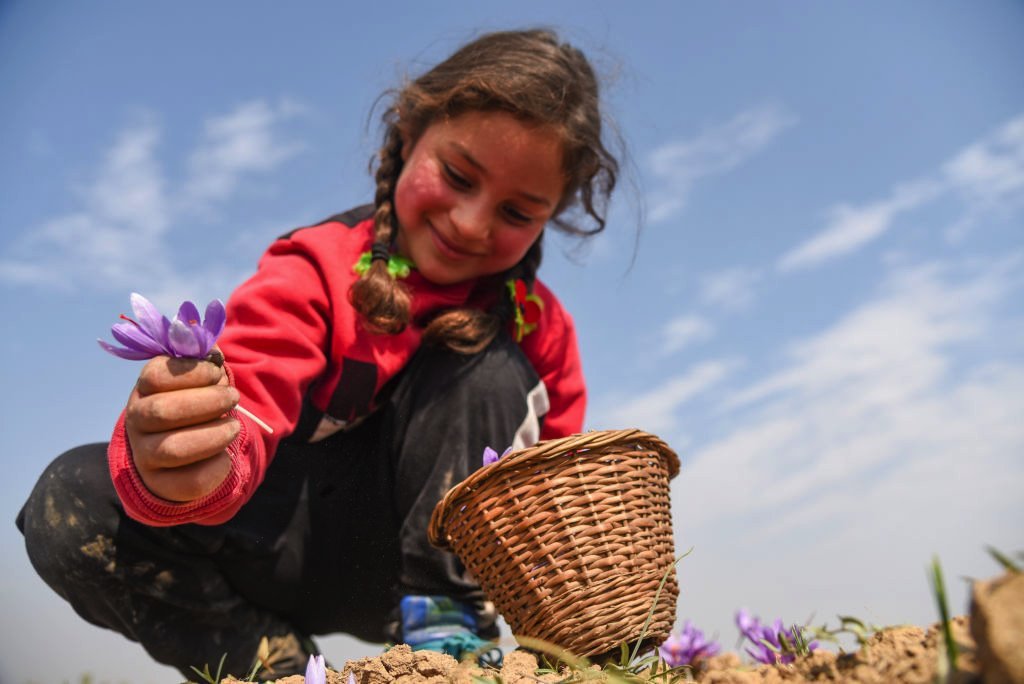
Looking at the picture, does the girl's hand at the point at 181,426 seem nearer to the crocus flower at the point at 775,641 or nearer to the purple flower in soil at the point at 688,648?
the crocus flower at the point at 775,641

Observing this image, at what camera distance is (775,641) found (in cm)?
207

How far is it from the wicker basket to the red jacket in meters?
0.56

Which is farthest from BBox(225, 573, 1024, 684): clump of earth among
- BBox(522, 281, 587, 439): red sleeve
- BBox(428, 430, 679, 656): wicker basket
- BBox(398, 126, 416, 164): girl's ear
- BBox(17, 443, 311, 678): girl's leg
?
BBox(398, 126, 416, 164): girl's ear

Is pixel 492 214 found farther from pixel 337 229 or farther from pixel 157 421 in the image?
pixel 157 421

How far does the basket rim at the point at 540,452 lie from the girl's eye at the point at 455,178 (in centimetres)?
115

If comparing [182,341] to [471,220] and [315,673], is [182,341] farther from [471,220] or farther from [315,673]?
[471,220]

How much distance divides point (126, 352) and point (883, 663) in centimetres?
130

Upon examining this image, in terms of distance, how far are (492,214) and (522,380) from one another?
1.77ft

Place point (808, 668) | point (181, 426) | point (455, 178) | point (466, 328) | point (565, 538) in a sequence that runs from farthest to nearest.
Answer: point (455, 178) → point (466, 328) → point (565, 538) → point (181, 426) → point (808, 668)

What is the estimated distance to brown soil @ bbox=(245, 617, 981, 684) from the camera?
0.84m

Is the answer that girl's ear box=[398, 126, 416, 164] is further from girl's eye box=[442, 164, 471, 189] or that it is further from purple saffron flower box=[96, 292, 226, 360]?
purple saffron flower box=[96, 292, 226, 360]

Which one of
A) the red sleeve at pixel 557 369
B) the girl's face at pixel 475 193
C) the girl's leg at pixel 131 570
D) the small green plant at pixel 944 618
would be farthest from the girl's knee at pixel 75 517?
the small green plant at pixel 944 618

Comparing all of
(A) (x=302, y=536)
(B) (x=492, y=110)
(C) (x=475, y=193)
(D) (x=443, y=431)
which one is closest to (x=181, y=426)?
(D) (x=443, y=431)

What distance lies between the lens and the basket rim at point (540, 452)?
1.69 m
